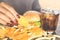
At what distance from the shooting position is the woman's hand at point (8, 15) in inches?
54.1

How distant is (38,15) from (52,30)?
0.19 m

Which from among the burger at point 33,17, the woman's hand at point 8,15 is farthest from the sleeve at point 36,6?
the woman's hand at point 8,15

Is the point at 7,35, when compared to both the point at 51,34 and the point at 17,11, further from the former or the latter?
the point at 51,34

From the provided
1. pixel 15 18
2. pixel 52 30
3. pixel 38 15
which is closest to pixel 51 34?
pixel 52 30

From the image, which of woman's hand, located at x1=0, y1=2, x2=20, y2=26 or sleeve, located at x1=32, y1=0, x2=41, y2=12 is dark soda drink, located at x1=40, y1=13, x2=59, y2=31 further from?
woman's hand, located at x1=0, y1=2, x2=20, y2=26

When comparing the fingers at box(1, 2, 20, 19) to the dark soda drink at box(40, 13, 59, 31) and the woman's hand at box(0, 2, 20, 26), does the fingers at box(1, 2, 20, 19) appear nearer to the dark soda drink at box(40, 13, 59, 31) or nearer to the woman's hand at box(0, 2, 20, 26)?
the woman's hand at box(0, 2, 20, 26)

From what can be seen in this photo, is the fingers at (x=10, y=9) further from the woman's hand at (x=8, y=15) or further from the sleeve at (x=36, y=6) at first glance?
the sleeve at (x=36, y=6)

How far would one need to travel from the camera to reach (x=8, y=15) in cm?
139

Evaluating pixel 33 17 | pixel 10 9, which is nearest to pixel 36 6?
pixel 33 17

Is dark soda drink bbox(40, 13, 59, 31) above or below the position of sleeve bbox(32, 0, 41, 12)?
below

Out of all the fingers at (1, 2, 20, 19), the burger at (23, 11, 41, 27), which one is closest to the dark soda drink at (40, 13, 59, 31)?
the burger at (23, 11, 41, 27)

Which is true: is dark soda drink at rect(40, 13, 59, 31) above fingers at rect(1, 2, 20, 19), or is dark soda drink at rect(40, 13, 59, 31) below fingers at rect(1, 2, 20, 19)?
below

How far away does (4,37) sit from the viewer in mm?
1339

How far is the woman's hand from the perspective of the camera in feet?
4.50
